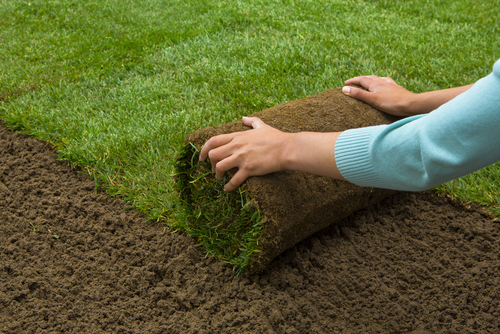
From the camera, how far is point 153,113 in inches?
134

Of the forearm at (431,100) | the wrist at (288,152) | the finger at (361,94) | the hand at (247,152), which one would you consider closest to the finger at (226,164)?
the hand at (247,152)

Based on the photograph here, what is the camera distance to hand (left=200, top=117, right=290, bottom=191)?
187cm

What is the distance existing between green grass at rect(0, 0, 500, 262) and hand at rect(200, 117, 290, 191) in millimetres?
750

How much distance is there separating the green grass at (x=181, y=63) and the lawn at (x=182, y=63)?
0.04 ft

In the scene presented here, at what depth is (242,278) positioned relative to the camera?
85.7 inches

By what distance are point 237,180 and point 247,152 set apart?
0.15 m

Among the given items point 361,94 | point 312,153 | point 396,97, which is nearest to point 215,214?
point 312,153

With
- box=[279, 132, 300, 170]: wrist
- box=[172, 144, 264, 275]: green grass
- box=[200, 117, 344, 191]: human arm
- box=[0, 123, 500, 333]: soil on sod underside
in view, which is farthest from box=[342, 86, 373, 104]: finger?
box=[172, 144, 264, 275]: green grass

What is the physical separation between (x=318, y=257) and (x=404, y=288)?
48 centimetres

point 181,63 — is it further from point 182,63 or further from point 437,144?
point 437,144

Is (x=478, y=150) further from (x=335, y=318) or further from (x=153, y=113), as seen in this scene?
(x=153, y=113)

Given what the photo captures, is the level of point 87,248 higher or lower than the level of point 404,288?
higher

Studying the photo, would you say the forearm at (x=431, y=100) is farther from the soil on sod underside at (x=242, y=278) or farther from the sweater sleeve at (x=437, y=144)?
the sweater sleeve at (x=437, y=144)

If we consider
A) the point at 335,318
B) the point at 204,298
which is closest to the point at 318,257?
the point at 335,318
